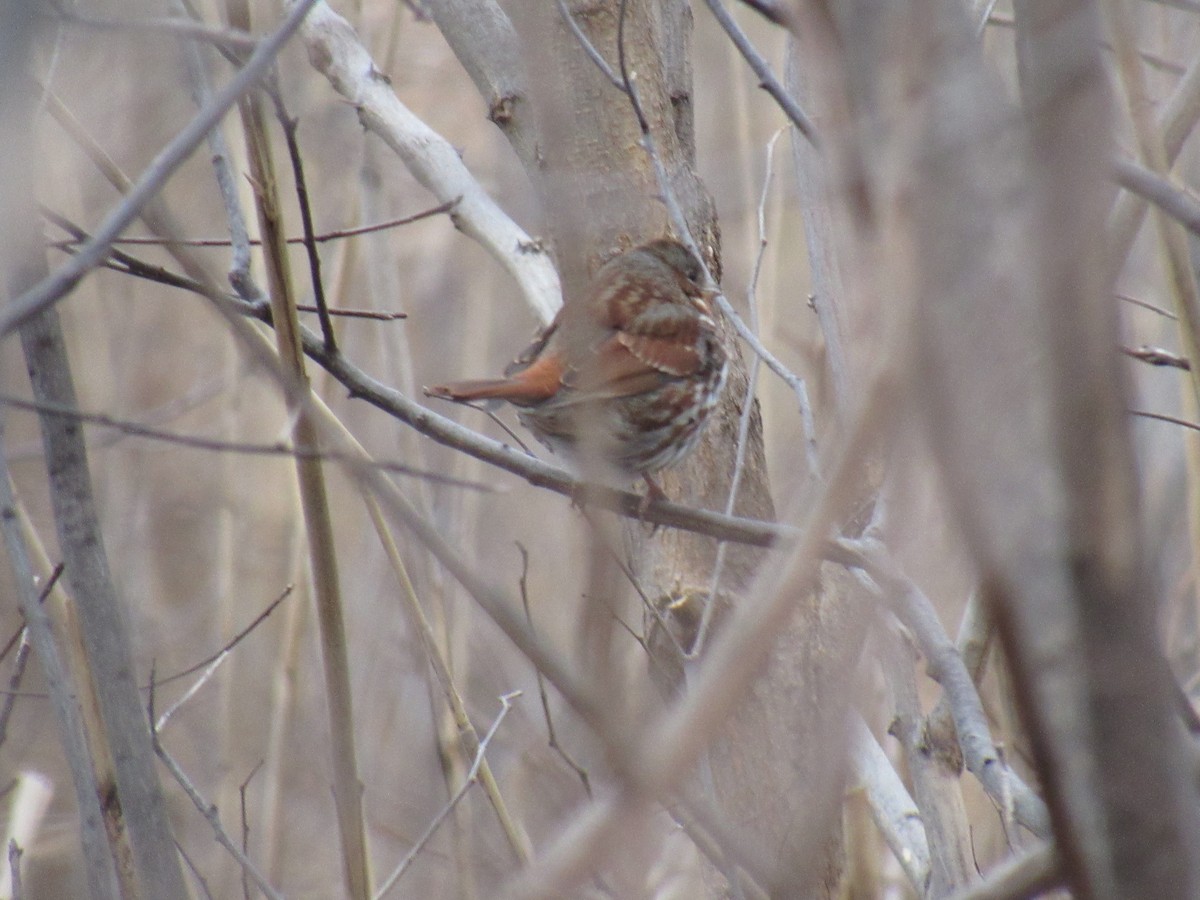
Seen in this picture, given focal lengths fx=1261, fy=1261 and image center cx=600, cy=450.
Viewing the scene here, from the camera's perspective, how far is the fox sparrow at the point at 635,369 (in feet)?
8.23

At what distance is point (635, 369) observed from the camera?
2.82 m

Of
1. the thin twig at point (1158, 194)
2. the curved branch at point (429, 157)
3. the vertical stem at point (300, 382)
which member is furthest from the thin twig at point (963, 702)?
the curved branch at point (429, 157)

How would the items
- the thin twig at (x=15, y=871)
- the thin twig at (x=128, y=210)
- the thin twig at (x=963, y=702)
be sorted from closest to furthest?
the thin twig at (x=128, y=210) < the thin twig at (x=963, y=702) < the thin twig at (x=15, y=871)

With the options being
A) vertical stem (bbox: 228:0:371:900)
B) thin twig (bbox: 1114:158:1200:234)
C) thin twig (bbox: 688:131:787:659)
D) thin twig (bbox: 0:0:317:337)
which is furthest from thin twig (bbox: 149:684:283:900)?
thin twig (bbox: 1114:158:1200:234)

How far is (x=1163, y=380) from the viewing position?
5574 mm

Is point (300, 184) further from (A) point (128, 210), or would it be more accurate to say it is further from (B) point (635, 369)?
(B) point (635, 369)

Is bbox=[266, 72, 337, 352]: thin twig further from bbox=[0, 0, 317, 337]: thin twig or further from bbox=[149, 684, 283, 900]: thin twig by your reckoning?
bbox=[149, 684, 283, 900]: thin twig

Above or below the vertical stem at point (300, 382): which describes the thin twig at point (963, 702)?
below

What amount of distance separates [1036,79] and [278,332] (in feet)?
3.36

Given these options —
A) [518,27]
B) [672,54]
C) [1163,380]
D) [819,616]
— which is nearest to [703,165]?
[1163,380]

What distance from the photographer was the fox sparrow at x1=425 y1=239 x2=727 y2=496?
2508mm

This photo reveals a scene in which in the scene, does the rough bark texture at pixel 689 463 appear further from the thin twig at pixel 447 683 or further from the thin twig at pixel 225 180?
the thin twig at pixel 225 180

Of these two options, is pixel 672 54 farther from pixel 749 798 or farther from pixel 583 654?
pixel 583 654

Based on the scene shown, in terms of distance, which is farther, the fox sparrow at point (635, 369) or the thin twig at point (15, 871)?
the fox sparrow at point (635, 369)
